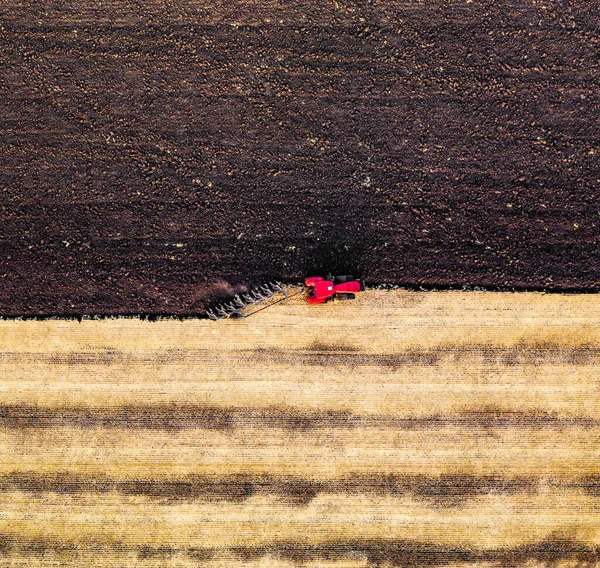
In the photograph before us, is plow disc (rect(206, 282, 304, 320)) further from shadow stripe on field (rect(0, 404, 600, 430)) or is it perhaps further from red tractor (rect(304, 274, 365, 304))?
shadow stripe on field (rect(0, 404, 600, 430))

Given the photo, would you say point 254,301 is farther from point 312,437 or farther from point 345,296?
point 312,437

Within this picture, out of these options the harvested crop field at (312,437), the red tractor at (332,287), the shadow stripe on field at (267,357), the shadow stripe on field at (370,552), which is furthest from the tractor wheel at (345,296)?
the shadow stripe on field at (370,552)

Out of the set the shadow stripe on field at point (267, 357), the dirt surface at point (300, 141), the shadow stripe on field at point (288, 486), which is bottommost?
the shadow stripe on field at point (288, 486)

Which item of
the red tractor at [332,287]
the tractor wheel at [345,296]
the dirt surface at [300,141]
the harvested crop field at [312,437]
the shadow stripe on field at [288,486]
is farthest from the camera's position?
the shadow stripe on field at [288,486]

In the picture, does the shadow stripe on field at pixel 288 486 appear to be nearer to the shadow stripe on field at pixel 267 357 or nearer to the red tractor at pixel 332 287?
the shadow stripe on field at pixel 267 357

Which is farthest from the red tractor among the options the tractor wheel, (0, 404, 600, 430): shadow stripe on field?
(0, 404, 600, 430): shadow stripe on field

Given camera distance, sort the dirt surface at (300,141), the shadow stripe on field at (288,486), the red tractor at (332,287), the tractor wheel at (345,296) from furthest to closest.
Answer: the shadow stripe on field at (288,486), the dirt surface at (300,141), the tractor wheel at (345,296), the red tractor at (332,287)

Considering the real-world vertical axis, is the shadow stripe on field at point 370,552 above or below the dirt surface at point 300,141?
below
